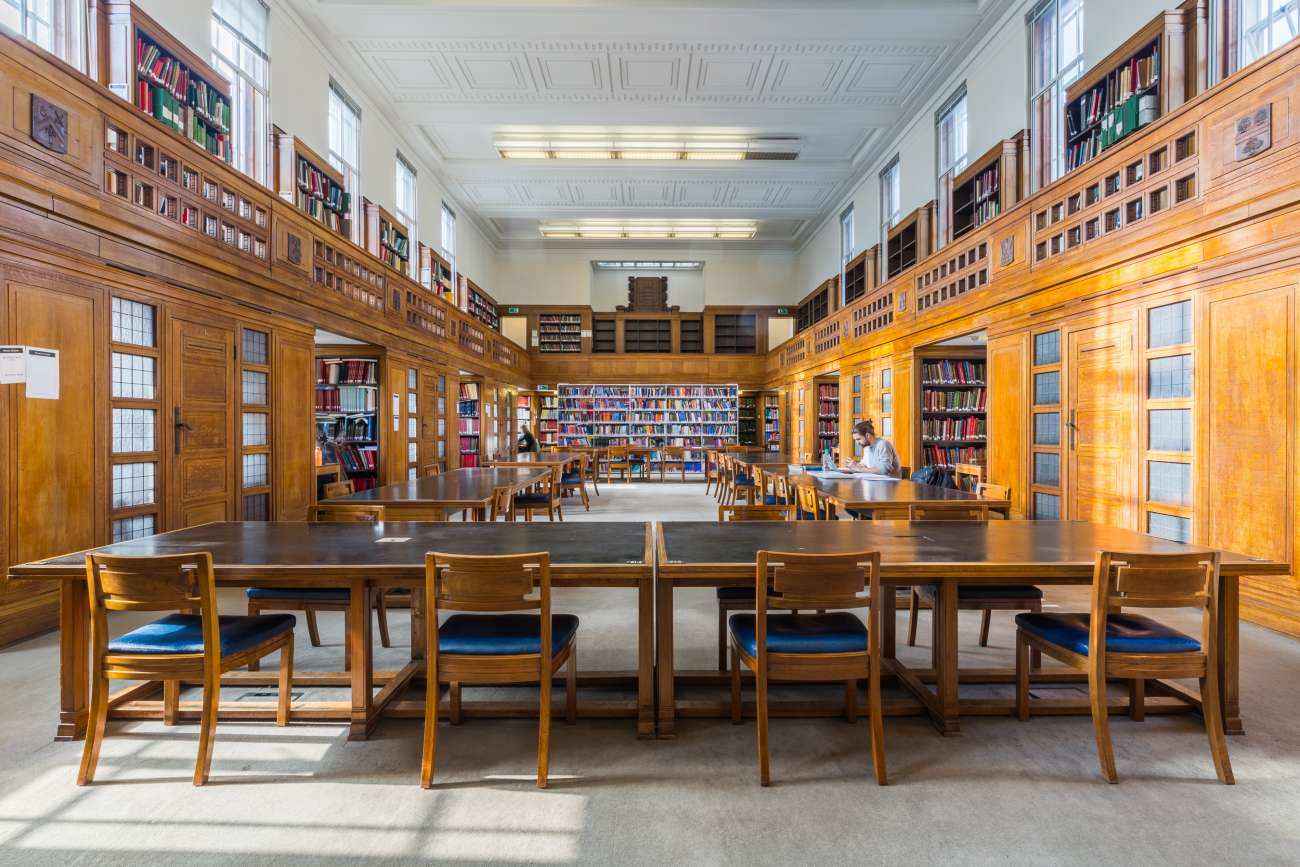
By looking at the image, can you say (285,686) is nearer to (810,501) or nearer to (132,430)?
(132,430)

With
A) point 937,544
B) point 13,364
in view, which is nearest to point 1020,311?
point 937,544

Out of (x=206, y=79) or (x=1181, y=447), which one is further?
(x=206, y=79)

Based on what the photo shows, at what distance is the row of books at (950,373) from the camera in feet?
25.0

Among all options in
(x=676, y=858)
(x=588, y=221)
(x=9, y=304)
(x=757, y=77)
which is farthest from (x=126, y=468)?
(x=588, y=221)

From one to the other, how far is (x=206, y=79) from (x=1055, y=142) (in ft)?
24.6

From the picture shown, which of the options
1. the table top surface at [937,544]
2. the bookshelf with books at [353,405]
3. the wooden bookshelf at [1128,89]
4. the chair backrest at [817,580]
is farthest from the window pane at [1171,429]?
the bookshelf with books at [353,405]

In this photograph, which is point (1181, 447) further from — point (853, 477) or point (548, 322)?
point (548, 322)

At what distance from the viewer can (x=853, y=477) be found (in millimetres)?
5258

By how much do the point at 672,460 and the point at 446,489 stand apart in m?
9.82

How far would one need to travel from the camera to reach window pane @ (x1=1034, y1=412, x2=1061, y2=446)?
5.00m

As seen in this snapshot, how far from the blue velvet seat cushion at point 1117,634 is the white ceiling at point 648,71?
264 inches

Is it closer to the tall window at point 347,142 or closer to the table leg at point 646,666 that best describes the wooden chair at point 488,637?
the table leg at point 646,666

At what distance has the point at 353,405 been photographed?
714 centimetres

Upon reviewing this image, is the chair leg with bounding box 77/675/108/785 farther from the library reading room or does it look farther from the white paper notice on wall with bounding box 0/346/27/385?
the white paper notice on wall with bounding box 0/346/27/385
